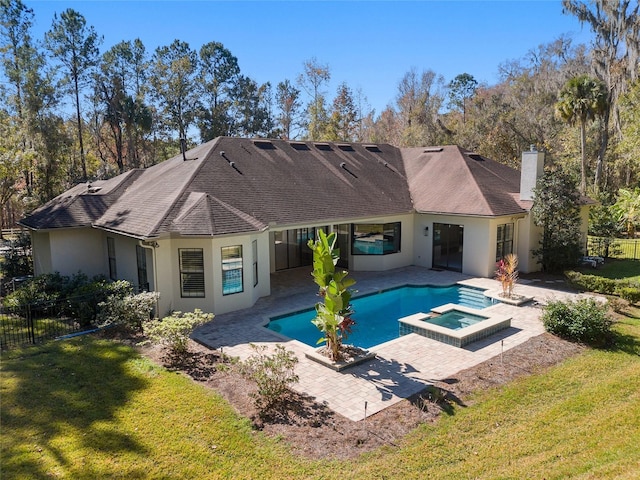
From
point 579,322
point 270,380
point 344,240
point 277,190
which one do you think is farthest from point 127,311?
point 579,322

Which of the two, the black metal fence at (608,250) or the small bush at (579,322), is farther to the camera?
the black metal fence at (608,250)

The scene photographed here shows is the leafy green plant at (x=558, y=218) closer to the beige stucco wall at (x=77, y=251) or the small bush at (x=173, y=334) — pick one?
the small bush at (x=173, y=334)

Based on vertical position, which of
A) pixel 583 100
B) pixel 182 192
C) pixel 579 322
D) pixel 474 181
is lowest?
pixel 579 322

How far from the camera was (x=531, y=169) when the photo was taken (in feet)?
66.5

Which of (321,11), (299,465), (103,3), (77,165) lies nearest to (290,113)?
(77,165)

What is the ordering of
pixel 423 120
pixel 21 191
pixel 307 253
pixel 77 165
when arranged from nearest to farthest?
pixel 307 253
pixel 21 191
pixel 77 165
pixel 423 120

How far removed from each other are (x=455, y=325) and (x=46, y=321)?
13062 mm

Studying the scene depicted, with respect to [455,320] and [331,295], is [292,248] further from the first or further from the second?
[331,295]

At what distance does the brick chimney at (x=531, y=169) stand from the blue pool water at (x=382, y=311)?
5973 mm

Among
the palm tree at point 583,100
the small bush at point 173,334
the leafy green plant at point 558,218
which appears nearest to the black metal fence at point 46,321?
the small bush at point 173,334

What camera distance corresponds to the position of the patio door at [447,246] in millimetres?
21953

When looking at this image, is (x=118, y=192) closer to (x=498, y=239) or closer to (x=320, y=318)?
(x=320, y=318)

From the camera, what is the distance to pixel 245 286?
15.6 metres

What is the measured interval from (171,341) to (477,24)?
19.2 meters
